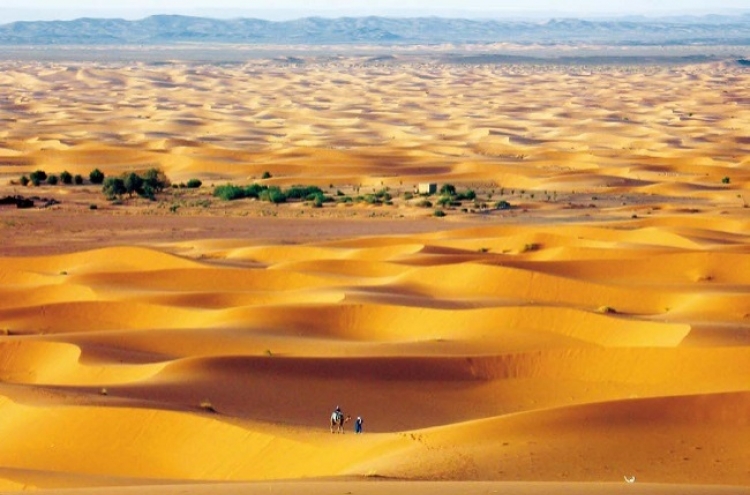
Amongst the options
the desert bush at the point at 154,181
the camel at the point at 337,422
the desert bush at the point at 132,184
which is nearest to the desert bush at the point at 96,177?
the desert bush at the point at 154,181

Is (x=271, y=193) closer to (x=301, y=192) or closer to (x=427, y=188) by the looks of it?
(x=301, y=192)

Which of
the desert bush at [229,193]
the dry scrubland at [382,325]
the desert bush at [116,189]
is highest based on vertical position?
the dry scrubland at [382,325]

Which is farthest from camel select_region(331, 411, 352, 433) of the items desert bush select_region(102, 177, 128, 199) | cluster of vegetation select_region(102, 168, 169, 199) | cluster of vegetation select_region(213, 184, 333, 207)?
desert bush select_region(102, 177, 128, 199)

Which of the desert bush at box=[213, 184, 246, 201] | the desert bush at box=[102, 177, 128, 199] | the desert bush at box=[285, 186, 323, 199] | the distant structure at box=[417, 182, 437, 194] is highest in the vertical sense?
the desert bush at box=[102, 177, 128, 199]

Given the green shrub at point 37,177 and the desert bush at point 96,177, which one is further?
the desert bush at point 96,177

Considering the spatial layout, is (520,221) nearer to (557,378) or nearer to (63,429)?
(557,378)

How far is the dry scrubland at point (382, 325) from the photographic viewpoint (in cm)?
1138

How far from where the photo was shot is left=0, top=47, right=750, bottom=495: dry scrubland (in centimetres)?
1138

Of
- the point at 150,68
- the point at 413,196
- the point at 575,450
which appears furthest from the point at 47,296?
the point at 150,68

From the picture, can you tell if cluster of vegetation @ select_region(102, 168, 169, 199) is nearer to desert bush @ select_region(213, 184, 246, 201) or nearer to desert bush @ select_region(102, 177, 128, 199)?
desert bush @ select_region(102, 177, 128, 199)

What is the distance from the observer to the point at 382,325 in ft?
63.3

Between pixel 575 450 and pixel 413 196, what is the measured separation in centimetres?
2514

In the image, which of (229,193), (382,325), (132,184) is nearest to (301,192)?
(229,193)

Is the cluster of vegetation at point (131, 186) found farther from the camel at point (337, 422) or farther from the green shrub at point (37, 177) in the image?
the camel at point (337, 422)
